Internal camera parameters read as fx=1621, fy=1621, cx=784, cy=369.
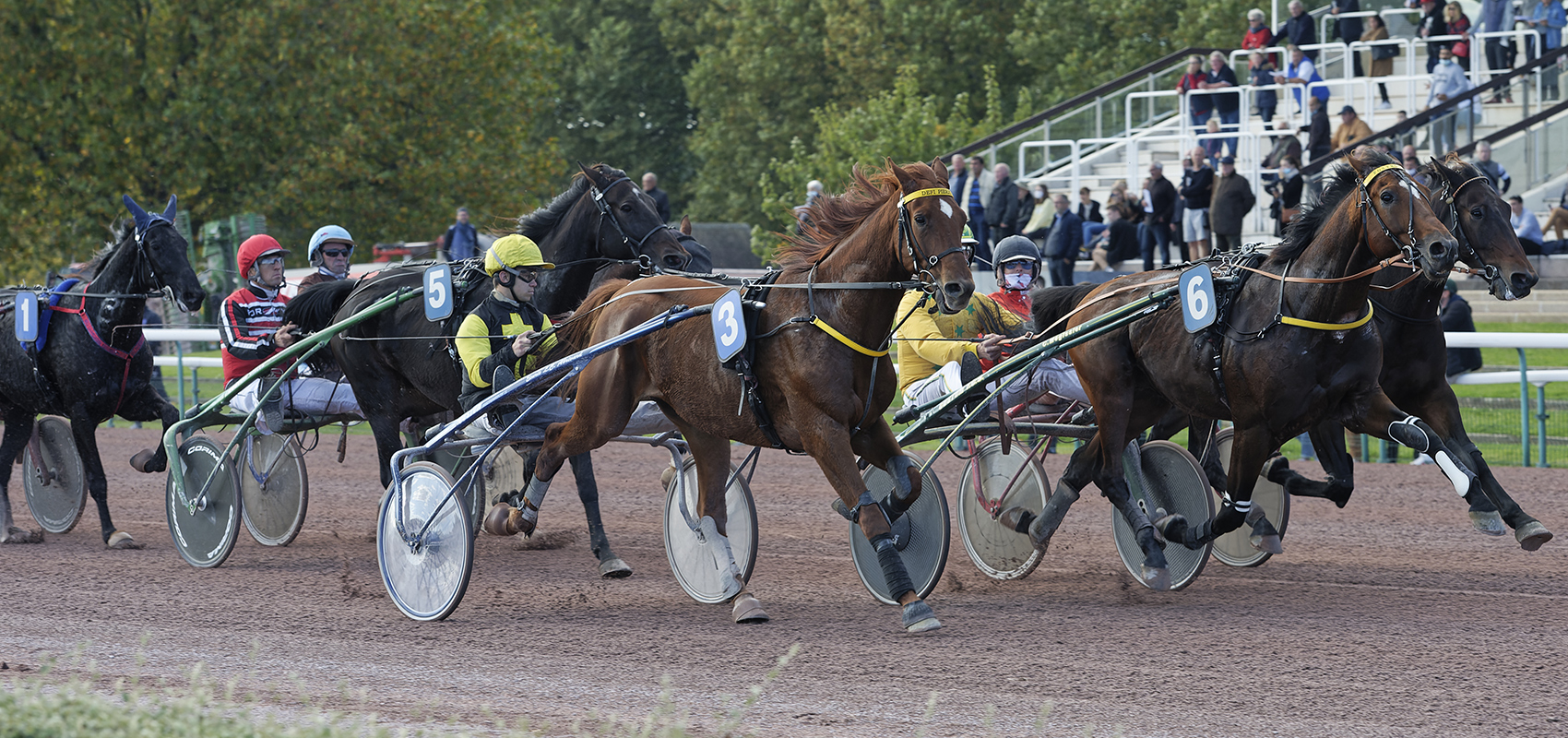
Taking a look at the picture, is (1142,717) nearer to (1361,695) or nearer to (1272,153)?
(1361,695)

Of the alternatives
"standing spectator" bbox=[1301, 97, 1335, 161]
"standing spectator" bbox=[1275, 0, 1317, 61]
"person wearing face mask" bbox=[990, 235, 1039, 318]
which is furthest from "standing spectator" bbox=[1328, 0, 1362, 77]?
"person wearing face mask" bbox=[990, 235, 1039, 318]

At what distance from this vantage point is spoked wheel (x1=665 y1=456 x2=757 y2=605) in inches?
258

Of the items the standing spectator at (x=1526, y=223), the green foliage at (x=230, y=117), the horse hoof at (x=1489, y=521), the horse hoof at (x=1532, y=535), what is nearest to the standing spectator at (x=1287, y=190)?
the standing spectator at (x=1526, y=223)

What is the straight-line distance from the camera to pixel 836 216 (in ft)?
20.5

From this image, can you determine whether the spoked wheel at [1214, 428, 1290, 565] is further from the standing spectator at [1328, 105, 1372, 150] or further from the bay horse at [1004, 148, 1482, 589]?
the standing spectator at [1328, 105, 1372, 150]

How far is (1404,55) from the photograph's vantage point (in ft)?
60.3

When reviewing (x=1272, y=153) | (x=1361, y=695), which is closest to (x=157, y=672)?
(x=1361, y=695)

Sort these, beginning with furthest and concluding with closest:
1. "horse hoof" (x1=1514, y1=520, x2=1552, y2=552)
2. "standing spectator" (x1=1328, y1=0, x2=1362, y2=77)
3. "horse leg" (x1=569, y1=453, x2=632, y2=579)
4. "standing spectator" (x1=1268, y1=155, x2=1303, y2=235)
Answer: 1. "standing spectator" (x1=1328, y1=0, x2=1362, y2=77)
2. "standing spectator" (x1=1268, y1=155, x2=1303, y2=235)
3. "horse leg" (x1=569, y1=453, x2=632, y2=579)
4. "horse hoof" (x1=1514, y1=520, x2=1552, y2=552)

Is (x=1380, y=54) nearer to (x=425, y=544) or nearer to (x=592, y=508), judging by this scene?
(x=592, y=508)

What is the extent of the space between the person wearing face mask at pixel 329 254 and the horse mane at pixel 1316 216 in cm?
519

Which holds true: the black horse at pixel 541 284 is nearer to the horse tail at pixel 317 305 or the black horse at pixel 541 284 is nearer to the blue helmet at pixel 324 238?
the horse tail at pixel 317 305

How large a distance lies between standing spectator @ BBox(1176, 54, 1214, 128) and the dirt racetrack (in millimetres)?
10173

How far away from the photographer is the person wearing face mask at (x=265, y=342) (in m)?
8.26

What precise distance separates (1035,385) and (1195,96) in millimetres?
11874
